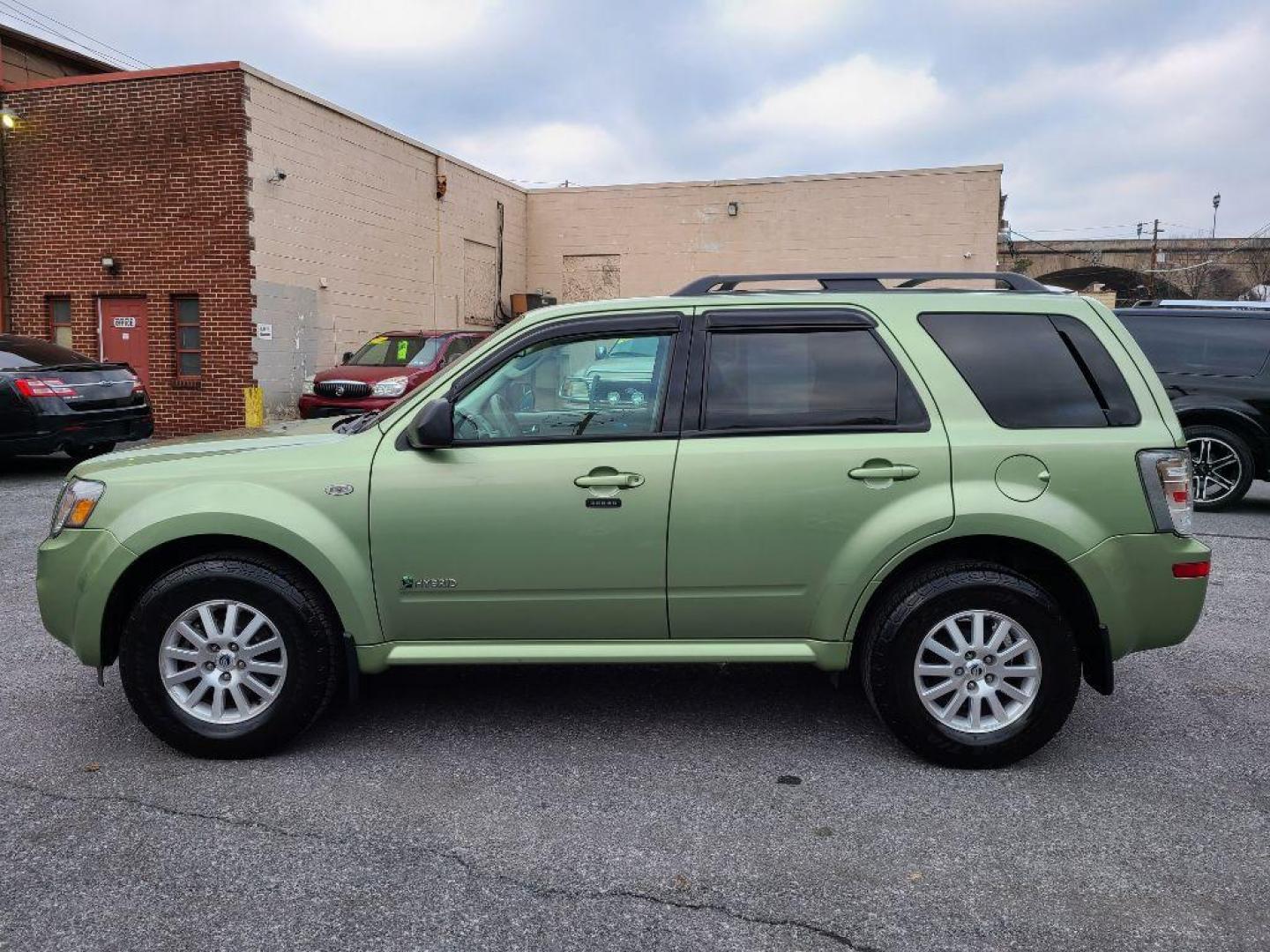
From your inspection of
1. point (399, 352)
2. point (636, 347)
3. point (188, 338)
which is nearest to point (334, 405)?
point (399, 352)

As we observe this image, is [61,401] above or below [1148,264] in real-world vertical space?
below

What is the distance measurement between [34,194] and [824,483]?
17.3 m

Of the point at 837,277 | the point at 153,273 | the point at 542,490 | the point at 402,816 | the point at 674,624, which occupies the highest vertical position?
the point at 153,273

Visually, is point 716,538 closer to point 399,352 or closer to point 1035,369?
point 1035,369

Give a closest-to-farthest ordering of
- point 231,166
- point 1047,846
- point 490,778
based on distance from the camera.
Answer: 1. point 1047,846
2. point 490,778
3. point 231,166

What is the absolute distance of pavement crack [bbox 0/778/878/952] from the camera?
2709mm

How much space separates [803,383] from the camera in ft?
12.5

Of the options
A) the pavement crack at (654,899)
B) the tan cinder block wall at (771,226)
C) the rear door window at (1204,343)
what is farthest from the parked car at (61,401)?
the tan cinder block wall at (771,226)

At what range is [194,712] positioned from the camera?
3.74 m

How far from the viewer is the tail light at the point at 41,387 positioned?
994cm

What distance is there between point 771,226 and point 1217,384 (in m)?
14.9

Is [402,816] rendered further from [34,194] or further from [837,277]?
[34,194]

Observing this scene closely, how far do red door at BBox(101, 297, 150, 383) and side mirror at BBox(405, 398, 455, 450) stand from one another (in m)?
14.5

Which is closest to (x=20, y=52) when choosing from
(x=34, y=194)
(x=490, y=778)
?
(x=34, y=194)
